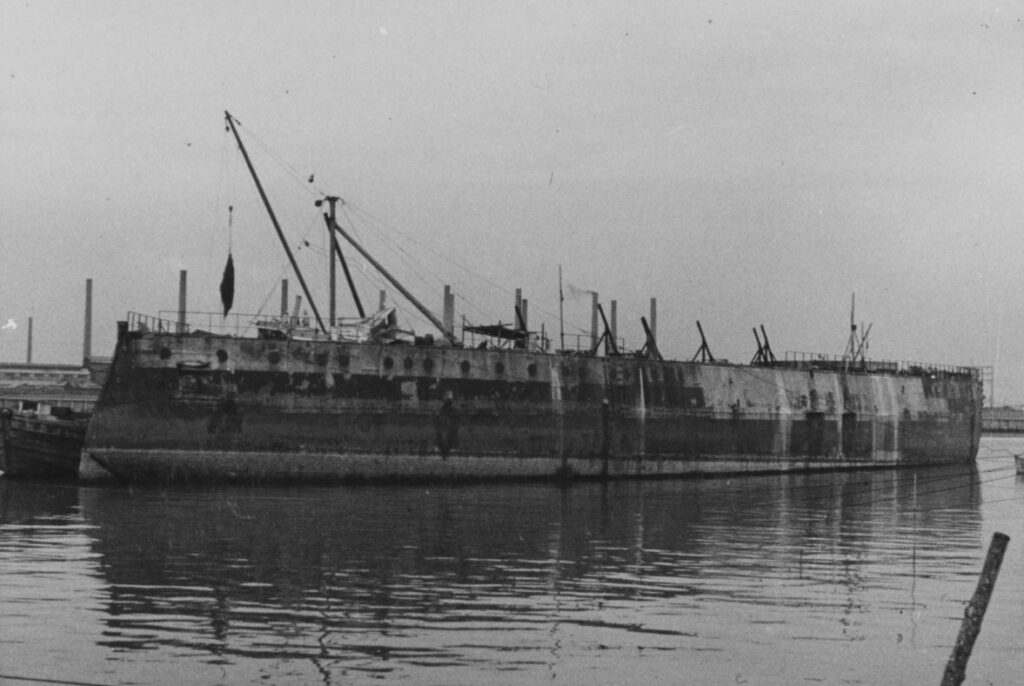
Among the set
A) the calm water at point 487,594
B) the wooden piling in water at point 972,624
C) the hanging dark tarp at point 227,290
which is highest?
the hanging dark tarp at point 227,290

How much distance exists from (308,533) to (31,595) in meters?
8.63

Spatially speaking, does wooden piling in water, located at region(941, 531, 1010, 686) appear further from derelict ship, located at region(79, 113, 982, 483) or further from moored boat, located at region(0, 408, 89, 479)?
moored boat, located at region(0, 408, 89, 479)

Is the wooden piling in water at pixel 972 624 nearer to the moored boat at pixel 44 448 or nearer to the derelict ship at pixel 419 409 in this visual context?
the derelict ship at pixel 419 409

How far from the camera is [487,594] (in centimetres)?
1688

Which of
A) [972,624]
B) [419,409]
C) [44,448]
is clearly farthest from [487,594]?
[44,448]

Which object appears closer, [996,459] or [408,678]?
[408,678]

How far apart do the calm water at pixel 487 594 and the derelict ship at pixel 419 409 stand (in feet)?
22.4

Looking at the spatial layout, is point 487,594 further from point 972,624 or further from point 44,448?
point 44,448

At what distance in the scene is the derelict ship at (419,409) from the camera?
125ft

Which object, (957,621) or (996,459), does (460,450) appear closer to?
(957,621)

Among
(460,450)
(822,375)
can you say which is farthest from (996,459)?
(460,450)

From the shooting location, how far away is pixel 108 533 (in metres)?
23.9

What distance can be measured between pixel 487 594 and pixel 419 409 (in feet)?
79.9

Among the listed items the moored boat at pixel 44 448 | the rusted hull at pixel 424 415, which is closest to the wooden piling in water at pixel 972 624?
the rusted hull at pixel 424 415
